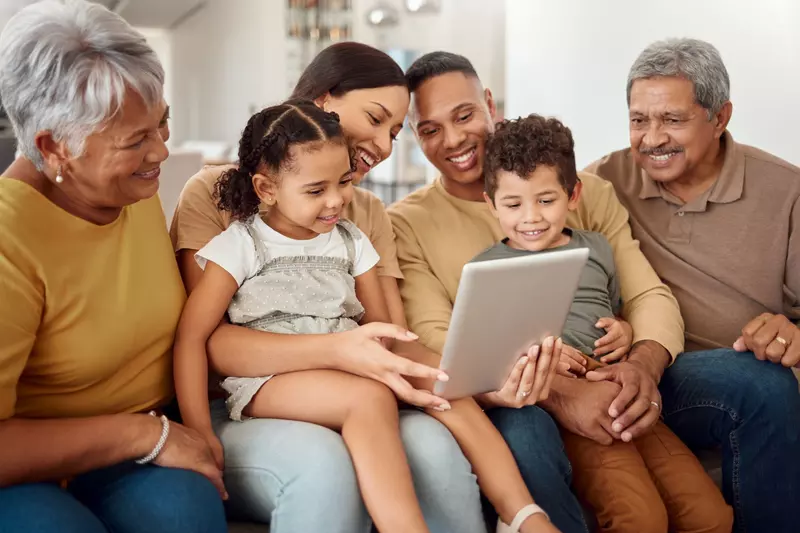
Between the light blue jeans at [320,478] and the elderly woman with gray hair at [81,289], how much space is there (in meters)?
0.08

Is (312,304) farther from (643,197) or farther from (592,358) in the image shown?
(643,197)

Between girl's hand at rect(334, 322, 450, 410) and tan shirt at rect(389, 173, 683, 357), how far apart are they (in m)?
0.29

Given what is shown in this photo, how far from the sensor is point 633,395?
1.63 m

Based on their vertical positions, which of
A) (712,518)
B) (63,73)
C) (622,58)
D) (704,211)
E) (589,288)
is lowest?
(712,518)

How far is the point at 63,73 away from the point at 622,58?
9.02 ft

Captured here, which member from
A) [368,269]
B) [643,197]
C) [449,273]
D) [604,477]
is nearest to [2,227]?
[368,269]

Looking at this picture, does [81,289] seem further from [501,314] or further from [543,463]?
[543,463]

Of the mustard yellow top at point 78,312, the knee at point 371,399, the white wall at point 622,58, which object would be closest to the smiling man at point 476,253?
the knee at point 371,399

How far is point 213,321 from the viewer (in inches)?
59.1

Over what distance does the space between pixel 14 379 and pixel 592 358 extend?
1.08 meters

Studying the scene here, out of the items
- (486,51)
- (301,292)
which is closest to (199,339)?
(301,292)

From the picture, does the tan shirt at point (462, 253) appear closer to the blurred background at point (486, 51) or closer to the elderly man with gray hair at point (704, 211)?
the elderly man with gray hair at point (704, 211)

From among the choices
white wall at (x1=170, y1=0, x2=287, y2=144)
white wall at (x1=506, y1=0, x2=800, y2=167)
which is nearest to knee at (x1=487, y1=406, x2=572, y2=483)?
white wall at (x1=506, y1=0, x2=800, y2=167)

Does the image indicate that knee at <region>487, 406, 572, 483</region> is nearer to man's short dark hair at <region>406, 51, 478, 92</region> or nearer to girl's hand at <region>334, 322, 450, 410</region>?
girl's hand at <region>334, 322, 450, 410</region>
